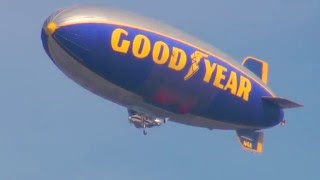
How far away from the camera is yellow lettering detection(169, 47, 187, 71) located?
49.7 metres

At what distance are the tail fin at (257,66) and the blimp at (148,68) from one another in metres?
5.02

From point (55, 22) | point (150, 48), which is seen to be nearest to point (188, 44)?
point (150, 48)

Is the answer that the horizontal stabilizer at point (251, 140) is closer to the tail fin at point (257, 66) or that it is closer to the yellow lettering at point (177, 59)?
the tail fin at point (257, 66)

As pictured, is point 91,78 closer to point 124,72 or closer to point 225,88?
point 124,72

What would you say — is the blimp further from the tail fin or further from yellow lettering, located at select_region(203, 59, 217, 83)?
the tail fin

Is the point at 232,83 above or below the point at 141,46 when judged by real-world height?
below

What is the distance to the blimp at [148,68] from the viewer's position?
4784 cm

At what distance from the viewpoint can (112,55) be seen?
4812 cm

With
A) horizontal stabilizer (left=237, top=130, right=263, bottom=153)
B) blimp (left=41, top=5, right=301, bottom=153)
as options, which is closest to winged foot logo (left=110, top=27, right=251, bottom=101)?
blimp (left=41, top=5, right=301, bottom=153)

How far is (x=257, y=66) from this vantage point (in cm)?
6047

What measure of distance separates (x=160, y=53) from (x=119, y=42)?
92.5 inches

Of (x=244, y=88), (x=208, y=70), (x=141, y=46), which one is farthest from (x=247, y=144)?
(x=141, y=46)

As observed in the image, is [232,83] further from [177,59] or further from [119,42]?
[119,42]

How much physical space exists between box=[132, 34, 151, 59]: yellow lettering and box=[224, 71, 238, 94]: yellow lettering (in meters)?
5.93
